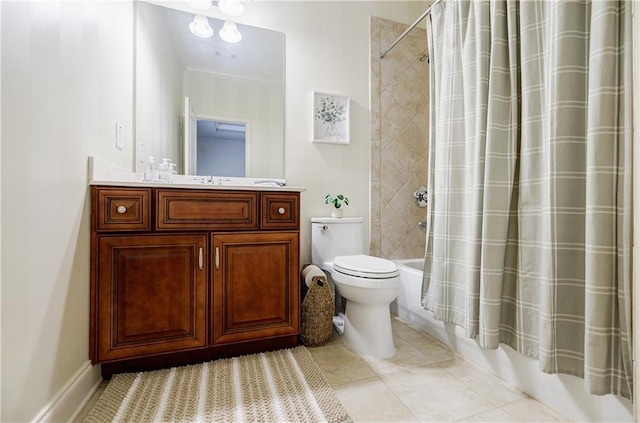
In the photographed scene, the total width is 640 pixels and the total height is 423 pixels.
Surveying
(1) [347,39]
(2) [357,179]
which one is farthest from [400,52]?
(2) [357,179]

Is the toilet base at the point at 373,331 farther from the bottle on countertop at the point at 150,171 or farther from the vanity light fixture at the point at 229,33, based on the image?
the vanity light fixture at the point at 229,33

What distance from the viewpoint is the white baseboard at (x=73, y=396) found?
2.95 ft

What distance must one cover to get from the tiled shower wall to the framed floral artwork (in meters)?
0.25

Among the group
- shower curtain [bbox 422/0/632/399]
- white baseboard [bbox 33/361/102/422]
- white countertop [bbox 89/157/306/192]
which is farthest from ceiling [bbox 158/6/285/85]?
white baseboard [bbox 33/361/102/422]

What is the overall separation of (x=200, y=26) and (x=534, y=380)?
8.67 ft

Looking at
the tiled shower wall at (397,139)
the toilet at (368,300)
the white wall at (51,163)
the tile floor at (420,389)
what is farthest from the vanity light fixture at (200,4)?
the tile floor at (420,389)

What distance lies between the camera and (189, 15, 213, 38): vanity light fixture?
191cm

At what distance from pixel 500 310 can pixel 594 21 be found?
1.05 metres

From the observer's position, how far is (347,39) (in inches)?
90.4

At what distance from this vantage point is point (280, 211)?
1.52 m

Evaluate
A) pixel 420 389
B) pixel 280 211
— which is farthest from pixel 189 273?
pixel 420 389

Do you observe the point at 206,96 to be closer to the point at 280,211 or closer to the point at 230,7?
the point at 230,7

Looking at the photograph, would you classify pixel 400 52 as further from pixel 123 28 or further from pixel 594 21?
pixel 123 28

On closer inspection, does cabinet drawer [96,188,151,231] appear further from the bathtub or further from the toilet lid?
the bathtub
